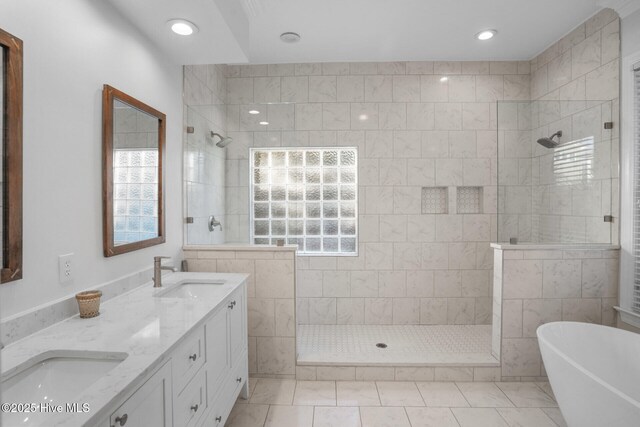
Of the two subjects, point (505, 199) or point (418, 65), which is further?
point (418, 65)

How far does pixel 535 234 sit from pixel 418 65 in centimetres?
202

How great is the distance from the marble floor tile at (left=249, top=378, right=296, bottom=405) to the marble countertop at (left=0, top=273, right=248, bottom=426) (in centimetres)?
99

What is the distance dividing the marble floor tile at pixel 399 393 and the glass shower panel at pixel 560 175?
4.42 feet

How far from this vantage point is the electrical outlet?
1.60 metres

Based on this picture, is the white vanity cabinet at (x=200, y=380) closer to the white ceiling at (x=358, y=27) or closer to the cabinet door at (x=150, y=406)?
the cabinet door at (x=150, y=406)

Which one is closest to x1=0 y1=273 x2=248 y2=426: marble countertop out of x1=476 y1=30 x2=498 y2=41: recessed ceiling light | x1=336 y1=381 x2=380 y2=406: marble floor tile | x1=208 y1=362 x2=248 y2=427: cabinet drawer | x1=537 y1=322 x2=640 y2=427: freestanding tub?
x1=208 y1=362 x2=248 y2=427: cabinet drawer

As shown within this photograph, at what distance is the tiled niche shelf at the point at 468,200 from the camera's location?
3660 millimetres

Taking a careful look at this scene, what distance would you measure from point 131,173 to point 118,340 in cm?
109

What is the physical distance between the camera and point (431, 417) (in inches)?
90.4

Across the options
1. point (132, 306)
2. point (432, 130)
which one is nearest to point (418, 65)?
point (432, 130)

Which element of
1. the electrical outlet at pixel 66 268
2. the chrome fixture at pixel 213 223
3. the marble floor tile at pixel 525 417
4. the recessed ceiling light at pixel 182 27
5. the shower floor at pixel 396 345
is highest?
the recessed ceiling light at pixel 182 27

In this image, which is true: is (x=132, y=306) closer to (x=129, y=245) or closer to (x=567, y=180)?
(x=129, y=245)

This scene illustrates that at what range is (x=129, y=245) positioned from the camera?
2.07 m

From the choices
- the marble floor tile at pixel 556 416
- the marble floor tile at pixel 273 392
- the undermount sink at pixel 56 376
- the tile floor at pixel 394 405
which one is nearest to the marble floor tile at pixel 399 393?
the tile floor at pixel 394 405
